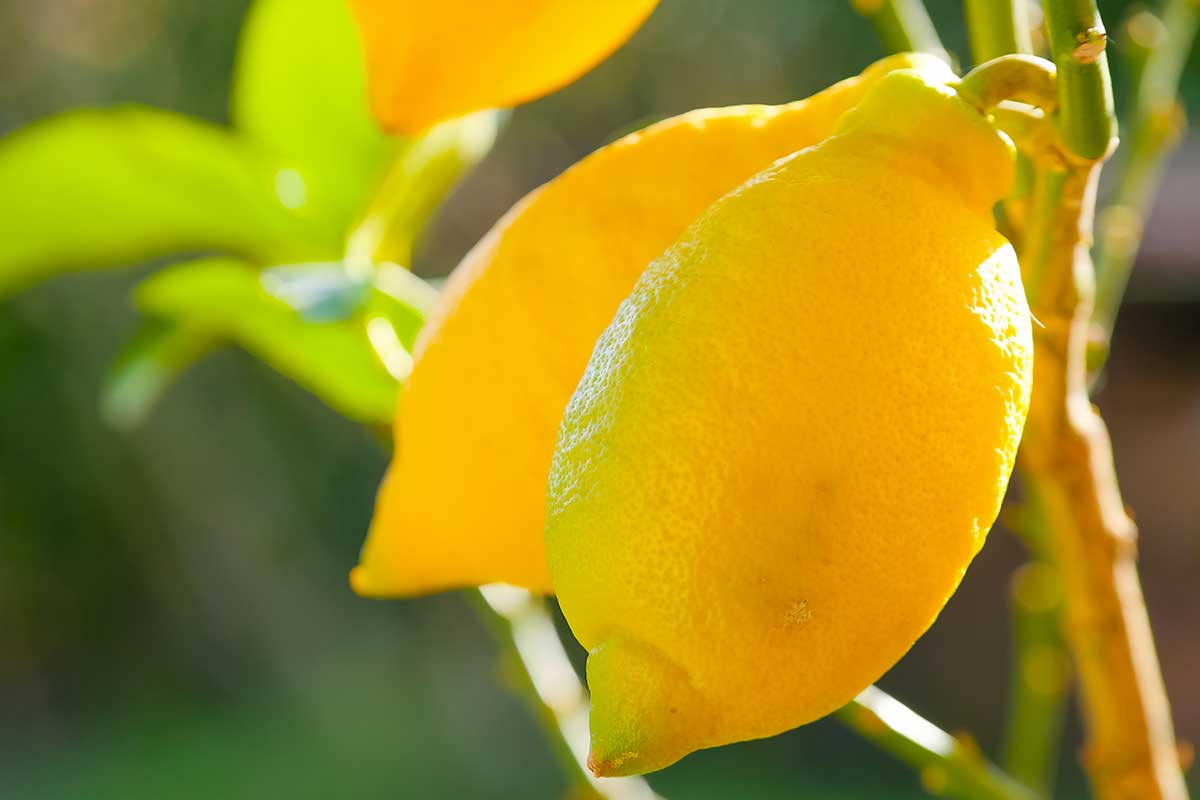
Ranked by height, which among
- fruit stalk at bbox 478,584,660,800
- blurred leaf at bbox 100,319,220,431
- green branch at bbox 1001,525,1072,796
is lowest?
green branch at bbox 1001,525,1072,796

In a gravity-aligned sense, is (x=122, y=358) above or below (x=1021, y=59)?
below

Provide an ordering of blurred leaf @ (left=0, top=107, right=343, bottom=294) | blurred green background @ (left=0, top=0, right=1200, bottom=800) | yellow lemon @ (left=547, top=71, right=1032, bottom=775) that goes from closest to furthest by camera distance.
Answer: yellow lemon @ (left=547, top=71, right=1032, bottom=775) → blurred leaf @ (left=0, top=107, right=343, bottom=294) → blurred green background @ (left=0, top=0, right=1200, bottom=800)

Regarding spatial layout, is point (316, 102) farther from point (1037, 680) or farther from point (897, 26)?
point (1037, 680)

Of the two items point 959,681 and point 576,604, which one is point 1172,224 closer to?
point 959,681

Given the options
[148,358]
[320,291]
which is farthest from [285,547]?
[320,291]

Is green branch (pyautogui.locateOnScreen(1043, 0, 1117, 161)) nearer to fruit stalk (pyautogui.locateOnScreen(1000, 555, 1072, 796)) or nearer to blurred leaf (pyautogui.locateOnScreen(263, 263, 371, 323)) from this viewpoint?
blurred leaf (pyautogui.locateOnScreen(263, 263, 371, 323))

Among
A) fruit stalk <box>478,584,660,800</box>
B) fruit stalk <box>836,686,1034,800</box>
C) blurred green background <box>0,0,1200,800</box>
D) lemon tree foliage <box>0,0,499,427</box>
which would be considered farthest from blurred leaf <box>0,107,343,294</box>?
blurred green background <box>0,0,1200,800</box>

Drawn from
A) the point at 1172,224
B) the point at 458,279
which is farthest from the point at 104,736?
the point at 458,279
